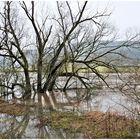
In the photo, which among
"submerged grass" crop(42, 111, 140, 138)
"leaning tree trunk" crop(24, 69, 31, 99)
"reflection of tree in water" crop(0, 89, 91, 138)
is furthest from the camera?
"leaning tree trunk" crop(24, 69, 31, 99)

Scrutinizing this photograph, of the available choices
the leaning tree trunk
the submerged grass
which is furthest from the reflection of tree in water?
the leaning tree trunk

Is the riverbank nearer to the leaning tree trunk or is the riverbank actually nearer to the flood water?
the flood water

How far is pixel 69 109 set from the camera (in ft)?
24.0

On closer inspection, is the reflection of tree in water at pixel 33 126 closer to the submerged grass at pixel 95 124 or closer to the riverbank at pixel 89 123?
the riverbank at pixel 89 123

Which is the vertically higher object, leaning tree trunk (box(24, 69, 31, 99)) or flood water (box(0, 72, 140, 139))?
leaning tree trunk (box(24, 69, 31, 99))

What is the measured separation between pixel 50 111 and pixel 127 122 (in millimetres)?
2050

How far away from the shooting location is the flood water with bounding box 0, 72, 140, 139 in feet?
18.1

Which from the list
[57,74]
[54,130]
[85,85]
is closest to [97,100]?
[85,85]

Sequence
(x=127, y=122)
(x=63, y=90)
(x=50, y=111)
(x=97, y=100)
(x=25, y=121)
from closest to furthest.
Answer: (x=127, y=122), (x=25, y=121), (x=50, y=111), (x=97, y=100), (x=63, y=90)

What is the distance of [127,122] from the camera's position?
5.43m

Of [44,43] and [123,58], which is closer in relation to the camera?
[123,58]

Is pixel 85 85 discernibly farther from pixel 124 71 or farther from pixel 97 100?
pixel 124 71

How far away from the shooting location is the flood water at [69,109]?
5504mm

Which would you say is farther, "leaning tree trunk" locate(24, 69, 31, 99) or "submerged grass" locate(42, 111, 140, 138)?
"leaning tree trunk" locate(24, 69, 31, 99)
